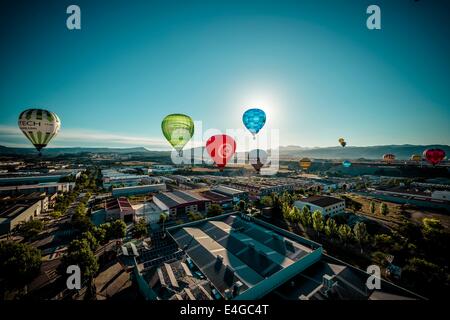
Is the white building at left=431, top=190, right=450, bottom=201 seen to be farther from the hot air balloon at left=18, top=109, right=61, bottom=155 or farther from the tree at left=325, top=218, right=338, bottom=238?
the hot air balloon at left=18, top=109, right=61, bottom=155

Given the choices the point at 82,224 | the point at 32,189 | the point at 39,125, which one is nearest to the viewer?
the point at 39,125

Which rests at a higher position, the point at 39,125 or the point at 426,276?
the point at 39,125

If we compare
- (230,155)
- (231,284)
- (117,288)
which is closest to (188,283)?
(231,284)

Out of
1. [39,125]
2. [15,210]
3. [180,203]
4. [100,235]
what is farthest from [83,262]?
[15,210]

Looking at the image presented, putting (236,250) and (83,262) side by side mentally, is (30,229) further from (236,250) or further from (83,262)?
(236,250)

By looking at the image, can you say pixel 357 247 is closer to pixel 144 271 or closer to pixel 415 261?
pixel 415 261

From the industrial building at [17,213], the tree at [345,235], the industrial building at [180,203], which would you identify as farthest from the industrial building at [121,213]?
the tree at [345,235]
